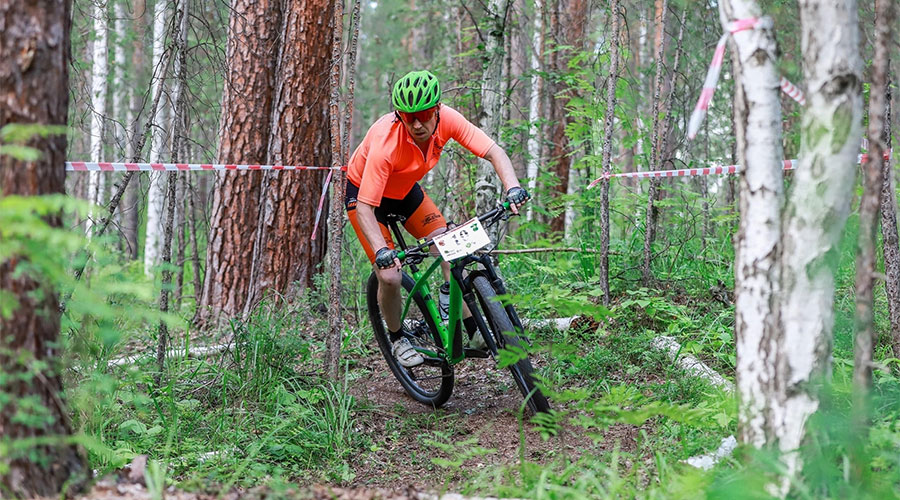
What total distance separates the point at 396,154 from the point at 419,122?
24 cm

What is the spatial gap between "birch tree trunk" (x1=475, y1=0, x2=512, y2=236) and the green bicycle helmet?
8.51 feet

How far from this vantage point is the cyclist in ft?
13.7

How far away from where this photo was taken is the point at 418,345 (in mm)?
4949

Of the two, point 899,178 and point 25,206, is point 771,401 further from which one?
point 899,178

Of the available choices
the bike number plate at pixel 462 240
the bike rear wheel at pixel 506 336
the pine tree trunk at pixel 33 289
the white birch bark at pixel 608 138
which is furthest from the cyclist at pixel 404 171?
the pine tree trunk at pixel 33 289

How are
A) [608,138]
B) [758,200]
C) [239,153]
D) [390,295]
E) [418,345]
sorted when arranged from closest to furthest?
[758,200]
[390,295]
[418,345]
[608,138]
[239,153]

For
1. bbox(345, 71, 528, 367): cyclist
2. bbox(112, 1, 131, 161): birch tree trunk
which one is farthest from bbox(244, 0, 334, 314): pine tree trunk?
bbox(112, 1, 131, 161): birch tree trunk

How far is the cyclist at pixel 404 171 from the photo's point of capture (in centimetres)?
418

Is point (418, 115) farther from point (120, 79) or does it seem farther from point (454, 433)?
point (120, 79)

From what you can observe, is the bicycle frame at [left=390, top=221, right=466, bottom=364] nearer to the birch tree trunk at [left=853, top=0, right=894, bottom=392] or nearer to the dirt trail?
the dirt trail

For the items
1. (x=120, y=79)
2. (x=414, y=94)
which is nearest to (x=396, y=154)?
(x=414, y=94)

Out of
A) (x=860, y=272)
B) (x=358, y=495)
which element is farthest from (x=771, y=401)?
(x=358, y=495)

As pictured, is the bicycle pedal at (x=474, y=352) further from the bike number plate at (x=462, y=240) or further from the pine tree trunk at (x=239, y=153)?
the pine tree trunk at (x=239, y=153)

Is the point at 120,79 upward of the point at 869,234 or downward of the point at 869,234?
upward
